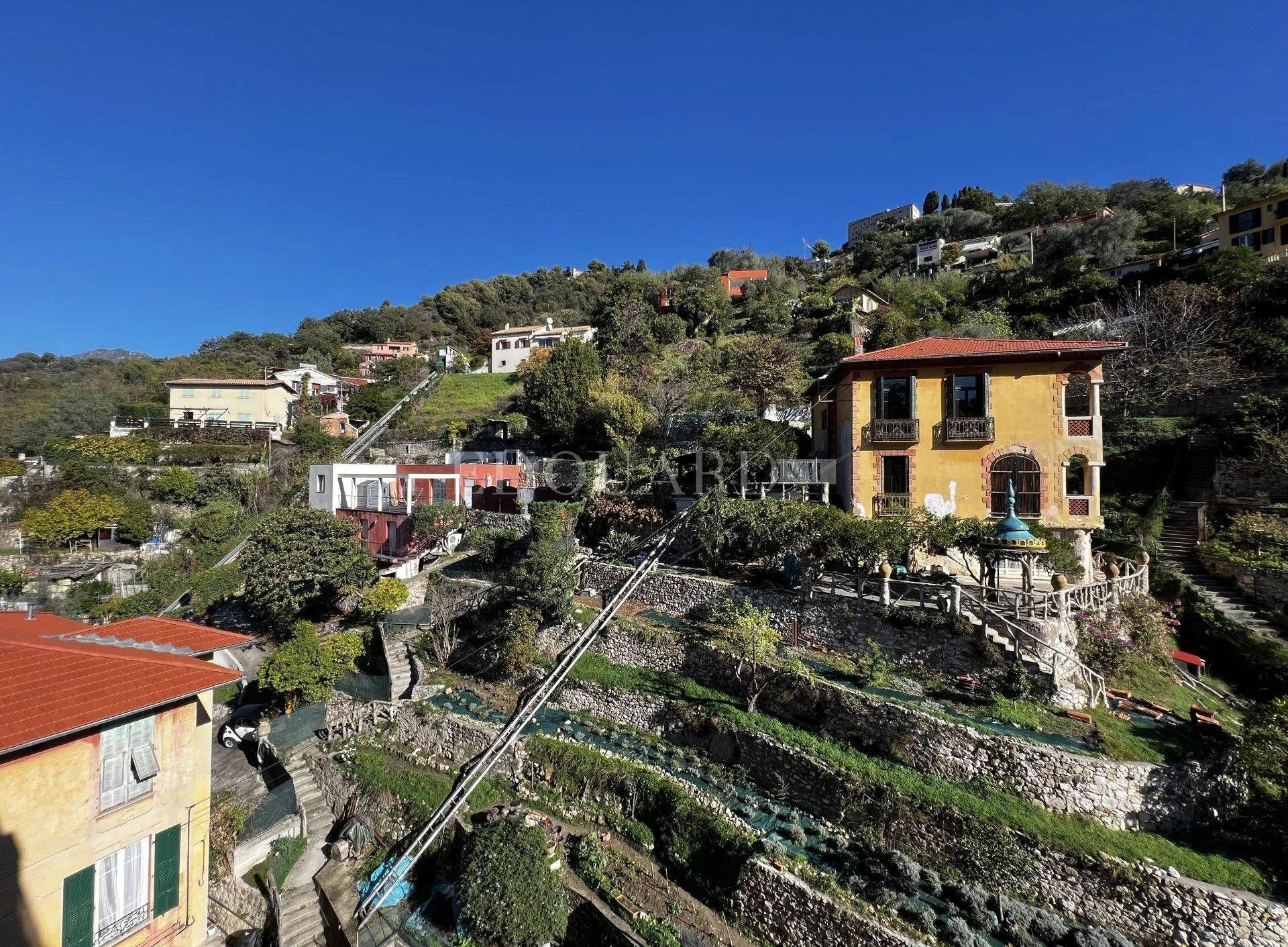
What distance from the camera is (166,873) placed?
837cm

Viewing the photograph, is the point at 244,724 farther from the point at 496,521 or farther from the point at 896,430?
the point at 896,430

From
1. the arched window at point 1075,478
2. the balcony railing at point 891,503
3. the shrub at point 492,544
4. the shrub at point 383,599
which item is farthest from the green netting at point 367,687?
the arched window at point 1075,478

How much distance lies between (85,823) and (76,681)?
2029 mm

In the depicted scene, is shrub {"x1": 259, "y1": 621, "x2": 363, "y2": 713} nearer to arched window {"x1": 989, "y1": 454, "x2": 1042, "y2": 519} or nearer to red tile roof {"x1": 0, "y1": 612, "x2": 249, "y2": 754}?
red tile roof {"x1": 0, "y1": 612, "x2": 249, "y2": 754}

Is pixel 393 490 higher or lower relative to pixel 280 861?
higher

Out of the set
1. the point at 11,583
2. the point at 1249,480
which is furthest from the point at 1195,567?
the point at 11,583

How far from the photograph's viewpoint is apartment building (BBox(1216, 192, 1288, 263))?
1316 inches

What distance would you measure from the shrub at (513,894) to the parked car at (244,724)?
10.1 meters

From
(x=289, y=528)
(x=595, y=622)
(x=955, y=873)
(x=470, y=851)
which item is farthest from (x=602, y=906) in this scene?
(x=289, y=528)

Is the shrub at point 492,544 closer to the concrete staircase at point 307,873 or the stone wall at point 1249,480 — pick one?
the concrete staircase at point 307,873

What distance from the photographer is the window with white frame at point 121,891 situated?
7512 mm

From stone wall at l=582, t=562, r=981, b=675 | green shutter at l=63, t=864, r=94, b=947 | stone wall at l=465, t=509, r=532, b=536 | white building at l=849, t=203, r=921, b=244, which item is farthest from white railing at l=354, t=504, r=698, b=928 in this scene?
white building at l=849, t=203, r=921, b=244

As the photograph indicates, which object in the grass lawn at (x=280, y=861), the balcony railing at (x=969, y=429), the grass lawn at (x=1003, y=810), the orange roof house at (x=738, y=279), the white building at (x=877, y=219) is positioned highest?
the white building at (x=877, y=219)

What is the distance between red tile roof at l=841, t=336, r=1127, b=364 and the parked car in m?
23.4
